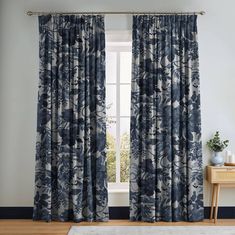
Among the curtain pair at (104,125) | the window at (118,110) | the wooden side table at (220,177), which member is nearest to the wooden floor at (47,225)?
the curtain pair at (104,125)

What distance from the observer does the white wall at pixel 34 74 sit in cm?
462

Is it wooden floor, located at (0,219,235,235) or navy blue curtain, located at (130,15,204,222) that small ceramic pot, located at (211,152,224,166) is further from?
wooden floor, located at (0,219,235,235)

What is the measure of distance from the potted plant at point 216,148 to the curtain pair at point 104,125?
171mm

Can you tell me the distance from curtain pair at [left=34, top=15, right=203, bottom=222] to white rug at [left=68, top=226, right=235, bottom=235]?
0.26 meters

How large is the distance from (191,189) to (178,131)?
2.35 ft

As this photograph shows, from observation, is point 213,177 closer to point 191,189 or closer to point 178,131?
point 191,189

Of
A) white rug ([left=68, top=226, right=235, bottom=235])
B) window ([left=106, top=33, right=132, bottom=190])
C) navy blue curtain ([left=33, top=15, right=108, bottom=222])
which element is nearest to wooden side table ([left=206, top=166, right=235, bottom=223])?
white rug ([left=68, top=226, right=235, bottom=235])

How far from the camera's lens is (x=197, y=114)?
4520 mm

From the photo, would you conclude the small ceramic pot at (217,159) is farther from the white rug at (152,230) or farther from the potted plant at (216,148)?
the white rug at (152,230)

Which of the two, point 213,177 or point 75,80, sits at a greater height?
point 75,80

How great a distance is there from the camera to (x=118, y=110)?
194 inches

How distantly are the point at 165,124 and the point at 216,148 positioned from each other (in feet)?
2.27

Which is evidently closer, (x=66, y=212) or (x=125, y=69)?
(x=66, y=212)
